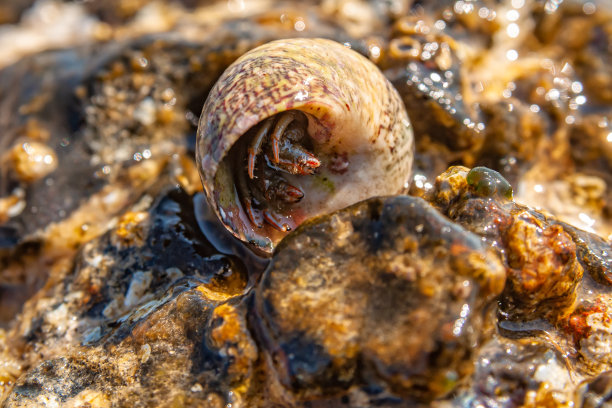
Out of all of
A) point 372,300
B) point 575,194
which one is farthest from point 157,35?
point 575,194

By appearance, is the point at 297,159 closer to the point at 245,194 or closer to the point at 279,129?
the point at 279,129

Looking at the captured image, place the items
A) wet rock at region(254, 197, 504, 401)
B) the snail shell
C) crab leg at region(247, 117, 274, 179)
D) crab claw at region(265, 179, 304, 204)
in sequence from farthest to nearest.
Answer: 1. crab claw at region(265, 179, 304, 204)
2. crab leg at region(247, 117, 274, 179)
3. the snail shell
4. wet rock at region(254, 197, 504, 401)

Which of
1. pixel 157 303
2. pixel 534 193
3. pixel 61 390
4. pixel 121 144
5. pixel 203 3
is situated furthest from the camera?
pixel 203 3

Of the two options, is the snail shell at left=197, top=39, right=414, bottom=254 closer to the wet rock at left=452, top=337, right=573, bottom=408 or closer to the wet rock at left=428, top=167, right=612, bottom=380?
the wet rock at left=428, top=167, right=612, bottom=380

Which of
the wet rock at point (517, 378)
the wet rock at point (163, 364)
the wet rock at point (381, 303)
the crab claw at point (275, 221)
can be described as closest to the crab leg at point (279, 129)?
the crab claw at point (275, 221)

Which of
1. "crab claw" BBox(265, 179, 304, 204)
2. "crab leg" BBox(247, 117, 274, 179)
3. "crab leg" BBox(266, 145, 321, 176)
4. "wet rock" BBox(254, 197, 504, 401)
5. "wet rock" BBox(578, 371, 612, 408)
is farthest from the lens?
"crab claw" BBox(265, 179, 304, 204)

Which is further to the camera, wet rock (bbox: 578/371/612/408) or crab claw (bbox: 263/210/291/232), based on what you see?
crab claw (bbox: 263/210/291/232)

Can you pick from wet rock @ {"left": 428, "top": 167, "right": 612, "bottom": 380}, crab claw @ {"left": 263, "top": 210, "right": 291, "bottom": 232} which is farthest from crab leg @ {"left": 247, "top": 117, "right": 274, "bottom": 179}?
wet rock @ {"left": 428, "top": 167, "right": 612, "bottom": 380}

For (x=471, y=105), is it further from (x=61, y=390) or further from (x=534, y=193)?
(x=61, y=390)
